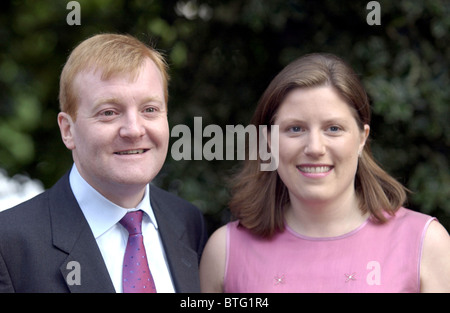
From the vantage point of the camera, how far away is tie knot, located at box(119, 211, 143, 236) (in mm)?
2812

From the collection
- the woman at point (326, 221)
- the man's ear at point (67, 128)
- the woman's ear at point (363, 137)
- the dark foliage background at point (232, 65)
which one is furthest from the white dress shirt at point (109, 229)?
the dark foliage background at point (232, 65)

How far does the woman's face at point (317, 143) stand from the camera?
2.99 m

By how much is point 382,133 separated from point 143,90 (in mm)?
1822

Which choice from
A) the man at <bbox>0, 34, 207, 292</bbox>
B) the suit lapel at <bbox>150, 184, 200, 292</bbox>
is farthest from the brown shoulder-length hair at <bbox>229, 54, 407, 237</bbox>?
the man at <bbox>0, 34, 207, 292</bbox>

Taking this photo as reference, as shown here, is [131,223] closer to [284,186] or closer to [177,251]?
[177,251]

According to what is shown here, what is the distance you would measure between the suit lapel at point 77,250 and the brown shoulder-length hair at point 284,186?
33.4 inches

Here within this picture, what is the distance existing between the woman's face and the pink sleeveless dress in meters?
0.22

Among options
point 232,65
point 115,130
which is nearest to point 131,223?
point 115,130

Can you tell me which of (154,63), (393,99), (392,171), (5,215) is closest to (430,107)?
(393,99)

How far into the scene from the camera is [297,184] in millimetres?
3062

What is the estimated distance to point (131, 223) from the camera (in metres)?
2.82

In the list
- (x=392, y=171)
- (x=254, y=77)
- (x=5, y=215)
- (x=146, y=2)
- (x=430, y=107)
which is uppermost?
(x=146, y=2)

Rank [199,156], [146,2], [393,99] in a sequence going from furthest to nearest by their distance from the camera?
1. [146,2]
2. [199,156]
3. [393,99]

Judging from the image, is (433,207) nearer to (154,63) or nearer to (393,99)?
(393,99)
